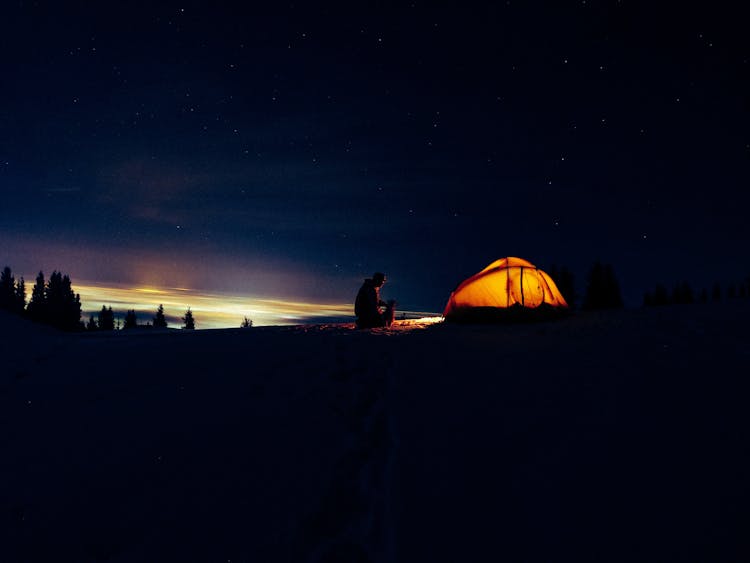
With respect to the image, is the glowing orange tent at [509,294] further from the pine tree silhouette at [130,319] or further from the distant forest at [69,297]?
the pine tree silhouette at [130,319]

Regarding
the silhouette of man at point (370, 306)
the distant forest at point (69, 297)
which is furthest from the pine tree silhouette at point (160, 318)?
the silhouette of man at point (370, 306)

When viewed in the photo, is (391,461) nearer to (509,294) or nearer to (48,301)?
(509,294)

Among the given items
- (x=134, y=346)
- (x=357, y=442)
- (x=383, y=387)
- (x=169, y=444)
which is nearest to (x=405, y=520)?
(x=357, y=442)

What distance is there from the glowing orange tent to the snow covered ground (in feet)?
19.8

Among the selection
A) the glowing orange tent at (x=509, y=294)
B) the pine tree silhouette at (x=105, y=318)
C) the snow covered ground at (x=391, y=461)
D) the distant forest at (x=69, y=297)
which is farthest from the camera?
the pine tree silhouette at (x=105, y=318)

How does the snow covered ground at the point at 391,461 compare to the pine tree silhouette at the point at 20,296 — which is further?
the pine tree silhouette at the point at 20,296

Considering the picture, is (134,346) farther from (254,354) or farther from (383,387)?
(383,387)

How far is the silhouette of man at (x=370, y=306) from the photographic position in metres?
12.3

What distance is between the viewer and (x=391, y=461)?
10.7 ft

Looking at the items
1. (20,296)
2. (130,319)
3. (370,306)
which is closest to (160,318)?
(130,319)

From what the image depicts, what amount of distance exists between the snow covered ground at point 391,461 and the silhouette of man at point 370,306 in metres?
6.20

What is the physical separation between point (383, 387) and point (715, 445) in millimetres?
3216

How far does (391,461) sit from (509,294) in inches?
391

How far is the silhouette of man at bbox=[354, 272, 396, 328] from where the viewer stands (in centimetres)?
1227
